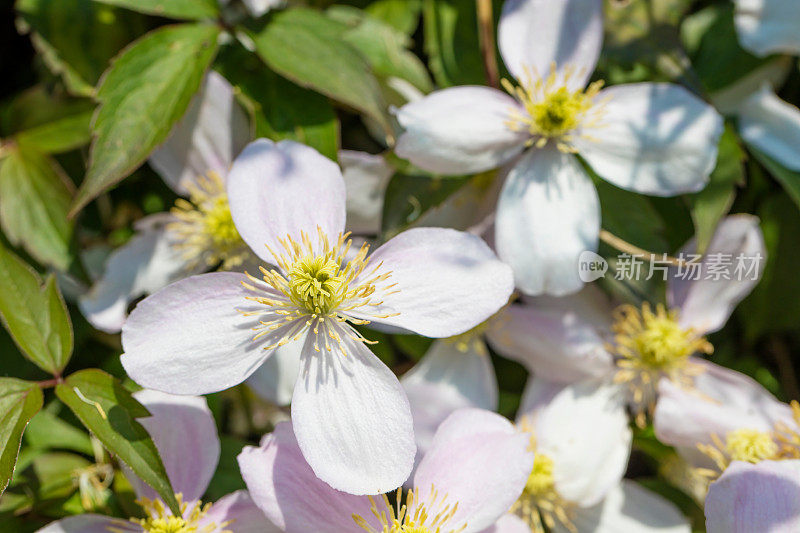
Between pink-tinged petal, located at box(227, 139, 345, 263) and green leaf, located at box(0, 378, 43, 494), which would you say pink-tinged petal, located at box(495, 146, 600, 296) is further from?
green leaf, located at box(0, 378, 43, 494)

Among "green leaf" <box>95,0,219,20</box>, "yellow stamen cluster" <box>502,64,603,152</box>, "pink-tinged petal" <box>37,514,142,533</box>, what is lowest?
"pink-tinged petal" <box>37,514,142,533</box>

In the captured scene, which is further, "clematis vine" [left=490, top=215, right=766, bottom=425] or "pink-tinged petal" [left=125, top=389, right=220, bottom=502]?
"clematis vine" [left=490, top=215, right=766, bottom=425]

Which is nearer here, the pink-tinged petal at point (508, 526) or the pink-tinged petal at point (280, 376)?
the pink-tinged petal at point (508, 526)

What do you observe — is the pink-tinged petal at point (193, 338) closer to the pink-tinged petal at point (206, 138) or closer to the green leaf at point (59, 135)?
the pink-tinged petal at point (206, 138)

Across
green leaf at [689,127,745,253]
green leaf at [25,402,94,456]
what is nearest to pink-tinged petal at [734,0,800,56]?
green leaf at [689,127,745,253]

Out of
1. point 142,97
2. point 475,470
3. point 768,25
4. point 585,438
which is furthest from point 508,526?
point 768,25

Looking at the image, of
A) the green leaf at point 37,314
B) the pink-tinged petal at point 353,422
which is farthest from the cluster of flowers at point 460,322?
the green leaf at point 37,314

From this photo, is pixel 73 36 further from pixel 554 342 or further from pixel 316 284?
pixel 554 342
